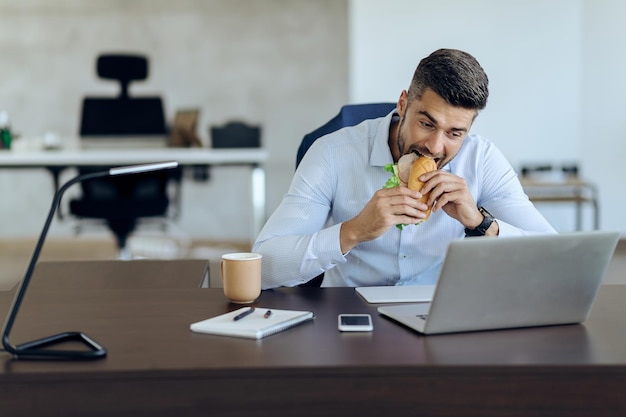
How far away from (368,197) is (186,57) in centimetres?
486

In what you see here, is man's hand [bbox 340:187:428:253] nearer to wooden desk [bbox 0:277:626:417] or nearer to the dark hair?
the dark hair

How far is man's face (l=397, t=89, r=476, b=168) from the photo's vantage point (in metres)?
1.76

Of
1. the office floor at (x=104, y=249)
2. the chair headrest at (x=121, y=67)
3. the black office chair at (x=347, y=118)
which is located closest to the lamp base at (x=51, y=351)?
the black office chair at (x=347, y=118)

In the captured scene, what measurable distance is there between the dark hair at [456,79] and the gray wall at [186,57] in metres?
4.85

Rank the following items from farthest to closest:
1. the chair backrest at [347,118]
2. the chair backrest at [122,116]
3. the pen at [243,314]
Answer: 1. the chair backrest at [122,116]
2. the chair backrest at [347,118]
3. the pen at [243,314]

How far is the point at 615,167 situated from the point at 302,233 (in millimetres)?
4440

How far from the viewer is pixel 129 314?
4.76ft

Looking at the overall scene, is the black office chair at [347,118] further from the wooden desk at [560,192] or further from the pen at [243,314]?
the wooden desk at [560,192]

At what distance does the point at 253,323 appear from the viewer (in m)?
1.34

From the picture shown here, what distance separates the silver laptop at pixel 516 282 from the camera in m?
1.23

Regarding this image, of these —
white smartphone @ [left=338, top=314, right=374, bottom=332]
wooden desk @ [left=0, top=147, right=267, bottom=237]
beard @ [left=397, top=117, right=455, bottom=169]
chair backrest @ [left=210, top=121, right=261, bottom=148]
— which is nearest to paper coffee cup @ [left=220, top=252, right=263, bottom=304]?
white smartphone @ [left=338, top=314, right=374, bottom=332]

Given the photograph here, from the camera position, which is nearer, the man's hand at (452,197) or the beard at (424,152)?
the man's hand at (452,197)

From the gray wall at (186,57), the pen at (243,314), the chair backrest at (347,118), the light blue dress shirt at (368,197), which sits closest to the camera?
the pen at (243,314)

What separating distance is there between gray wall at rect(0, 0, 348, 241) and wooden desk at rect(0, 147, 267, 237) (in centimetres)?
206
